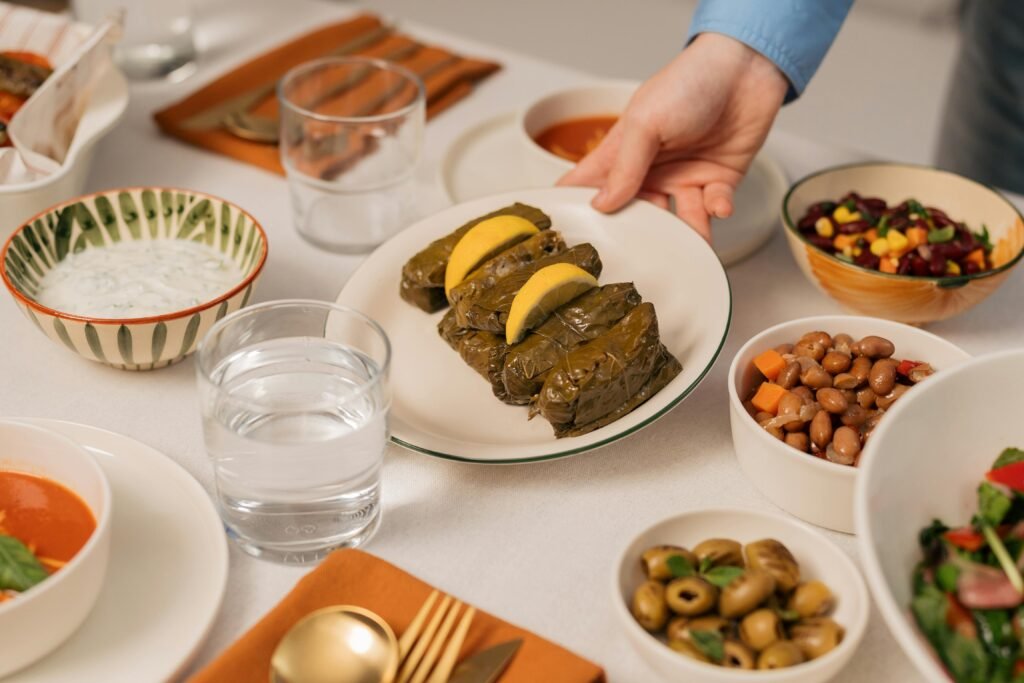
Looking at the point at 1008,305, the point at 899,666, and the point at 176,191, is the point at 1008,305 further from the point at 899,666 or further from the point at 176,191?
the point at 176,191

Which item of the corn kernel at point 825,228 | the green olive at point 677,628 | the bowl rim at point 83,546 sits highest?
the bowl rim at point 83,546

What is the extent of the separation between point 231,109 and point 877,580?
1.99 meters

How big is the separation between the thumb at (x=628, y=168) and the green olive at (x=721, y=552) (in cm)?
83

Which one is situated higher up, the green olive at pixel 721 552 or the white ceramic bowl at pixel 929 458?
the white ceramic bowl at pixel 929 458

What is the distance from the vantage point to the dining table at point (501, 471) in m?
1.43

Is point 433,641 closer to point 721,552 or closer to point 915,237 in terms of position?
point 721,552

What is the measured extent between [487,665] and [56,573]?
0.51 m

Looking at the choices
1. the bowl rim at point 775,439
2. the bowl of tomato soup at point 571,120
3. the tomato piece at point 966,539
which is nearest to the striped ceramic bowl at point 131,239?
the bowl of tomato soup at point 571,120

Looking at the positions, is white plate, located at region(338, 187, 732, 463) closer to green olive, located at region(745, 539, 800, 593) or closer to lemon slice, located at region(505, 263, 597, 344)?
lemon slice, located at region(505, 263, 597, 344)

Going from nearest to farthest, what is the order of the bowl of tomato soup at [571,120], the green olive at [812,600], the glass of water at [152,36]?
1. the green olive at [812,600]
2. the bowl of tomato soup at [571,120]
3. the glass of water at [152,36]

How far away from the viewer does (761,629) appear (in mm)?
1253

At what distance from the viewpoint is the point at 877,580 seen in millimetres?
1134

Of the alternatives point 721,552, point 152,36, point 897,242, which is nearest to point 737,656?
point 721,552

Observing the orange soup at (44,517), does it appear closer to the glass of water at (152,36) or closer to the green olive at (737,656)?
the green olive at (737,656)
